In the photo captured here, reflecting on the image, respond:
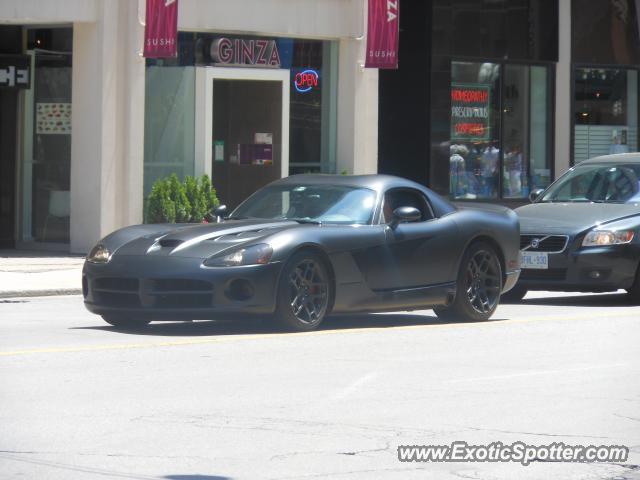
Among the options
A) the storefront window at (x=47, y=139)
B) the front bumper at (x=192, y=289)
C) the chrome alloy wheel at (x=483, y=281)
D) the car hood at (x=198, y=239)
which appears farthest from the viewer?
the storefront window at (x=47, y=139)

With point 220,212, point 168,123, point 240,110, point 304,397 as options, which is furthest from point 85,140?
point 304,397

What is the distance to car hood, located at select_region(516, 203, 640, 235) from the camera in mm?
16473

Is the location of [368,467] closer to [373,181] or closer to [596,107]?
[373,181]

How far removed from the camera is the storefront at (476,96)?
27891 millimetres

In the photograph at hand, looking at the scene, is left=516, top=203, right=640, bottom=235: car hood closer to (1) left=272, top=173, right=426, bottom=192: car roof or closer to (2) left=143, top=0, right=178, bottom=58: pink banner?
(1) left=272, top=173, right=426, bottom=192: car roof

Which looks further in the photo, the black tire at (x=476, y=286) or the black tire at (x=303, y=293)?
the black tire at (x=476, y=286)

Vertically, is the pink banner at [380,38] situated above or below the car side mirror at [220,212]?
above

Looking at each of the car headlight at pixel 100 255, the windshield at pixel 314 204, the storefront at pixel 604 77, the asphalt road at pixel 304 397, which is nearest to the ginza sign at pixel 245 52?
the storefront at pixel 604 77

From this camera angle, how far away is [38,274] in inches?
771

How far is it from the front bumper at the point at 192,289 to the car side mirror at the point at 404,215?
Result: 156 cm

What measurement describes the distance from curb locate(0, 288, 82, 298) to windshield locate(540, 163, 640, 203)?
5.74 metres

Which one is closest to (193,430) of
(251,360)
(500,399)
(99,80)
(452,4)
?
(500,399)

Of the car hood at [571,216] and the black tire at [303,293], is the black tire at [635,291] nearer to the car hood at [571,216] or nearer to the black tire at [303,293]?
the car hood at [571,216]

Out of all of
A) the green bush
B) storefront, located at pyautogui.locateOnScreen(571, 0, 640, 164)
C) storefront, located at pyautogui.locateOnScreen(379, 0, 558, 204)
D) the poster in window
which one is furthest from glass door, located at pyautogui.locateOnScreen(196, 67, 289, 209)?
storefront, located at pyautogui.locateOnScreen(571, 0, 640, 164)
